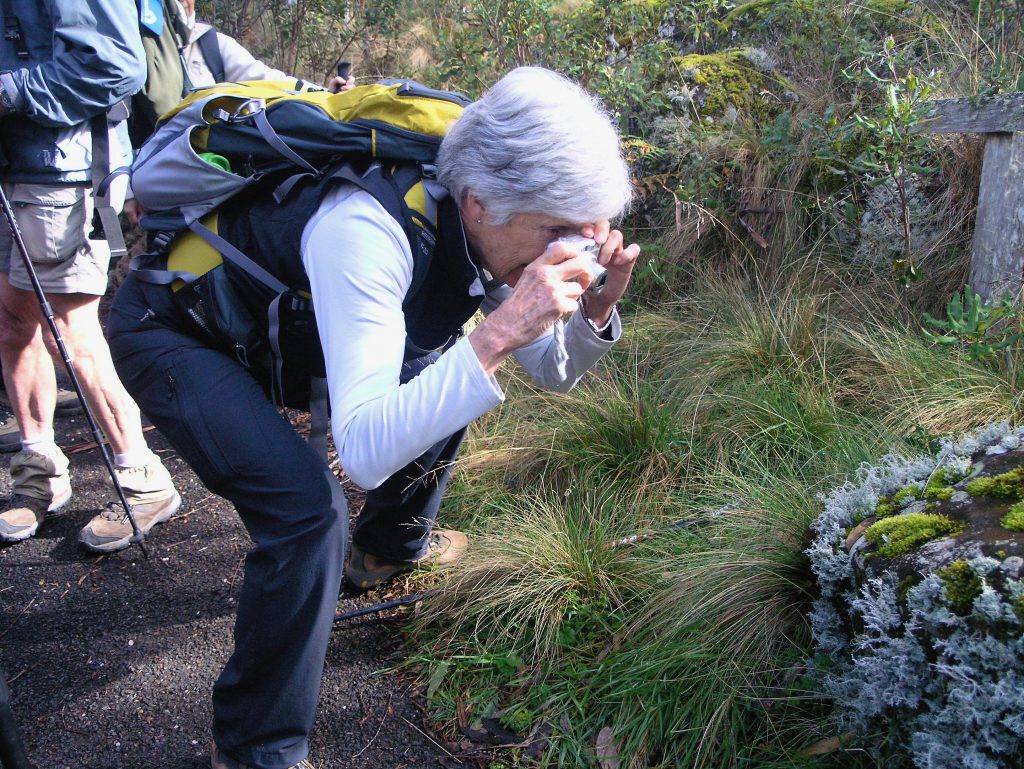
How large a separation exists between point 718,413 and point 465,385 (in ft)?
6.39

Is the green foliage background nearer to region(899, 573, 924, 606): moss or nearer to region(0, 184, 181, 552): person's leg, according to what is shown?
region(899, 573, 924, 606): moss

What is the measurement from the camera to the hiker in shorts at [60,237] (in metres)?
3.17

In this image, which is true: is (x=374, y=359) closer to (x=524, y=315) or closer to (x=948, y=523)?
(x=524, y=315)

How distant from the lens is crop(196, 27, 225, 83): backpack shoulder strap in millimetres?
3898

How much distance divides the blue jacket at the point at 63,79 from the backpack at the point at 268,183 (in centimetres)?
104

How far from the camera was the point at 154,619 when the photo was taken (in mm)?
3098

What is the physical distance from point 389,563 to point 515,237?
1.46 m

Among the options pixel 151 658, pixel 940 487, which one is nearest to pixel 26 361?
pixel 151 658

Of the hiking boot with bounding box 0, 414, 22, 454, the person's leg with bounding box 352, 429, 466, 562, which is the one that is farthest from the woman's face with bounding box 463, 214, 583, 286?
the hiking boot with bounding box 0, 414, 22, 454

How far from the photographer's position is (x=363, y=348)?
1.93m

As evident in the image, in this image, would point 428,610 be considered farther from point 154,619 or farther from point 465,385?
point 465,385

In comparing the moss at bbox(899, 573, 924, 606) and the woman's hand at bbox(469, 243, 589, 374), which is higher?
the woman's hand at bbox(469, 243, 589, 374)

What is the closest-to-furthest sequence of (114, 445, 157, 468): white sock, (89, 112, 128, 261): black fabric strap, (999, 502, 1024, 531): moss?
(999, 502, 1024, 531): moss → (89, 112, 128, 261): black fabric strap → (114, 445, 157, 468): white sock

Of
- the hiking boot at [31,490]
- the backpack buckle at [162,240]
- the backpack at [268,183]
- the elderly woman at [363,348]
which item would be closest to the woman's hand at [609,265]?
the elderly woman at [363,348]
